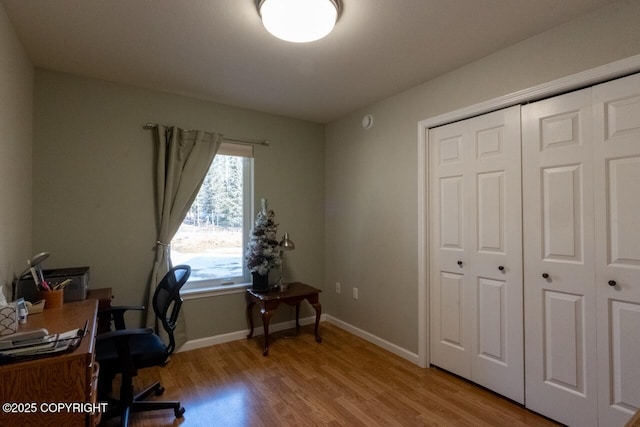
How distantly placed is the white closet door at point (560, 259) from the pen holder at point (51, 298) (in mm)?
2990

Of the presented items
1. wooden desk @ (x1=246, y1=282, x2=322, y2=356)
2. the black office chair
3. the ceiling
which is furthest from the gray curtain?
wooden desk @ (x1=246, y1=282, x2=322, y2=356)

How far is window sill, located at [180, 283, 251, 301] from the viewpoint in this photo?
3006 millimetres

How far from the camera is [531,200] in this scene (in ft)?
6.66

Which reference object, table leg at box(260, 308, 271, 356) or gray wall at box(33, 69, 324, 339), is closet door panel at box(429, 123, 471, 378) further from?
gray wall at box(33, 69, 324, 339)

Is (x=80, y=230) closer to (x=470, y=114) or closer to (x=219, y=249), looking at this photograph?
(x=219, y=249)

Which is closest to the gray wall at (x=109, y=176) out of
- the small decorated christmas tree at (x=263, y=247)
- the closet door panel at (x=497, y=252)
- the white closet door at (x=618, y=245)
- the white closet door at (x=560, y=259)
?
the small decorated christmas tree at (x=263, y=247)

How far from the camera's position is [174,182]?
2.87 meters

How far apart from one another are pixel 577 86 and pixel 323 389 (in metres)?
2.62

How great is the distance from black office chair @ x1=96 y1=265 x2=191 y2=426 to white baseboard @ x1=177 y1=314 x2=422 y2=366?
0.80 meters

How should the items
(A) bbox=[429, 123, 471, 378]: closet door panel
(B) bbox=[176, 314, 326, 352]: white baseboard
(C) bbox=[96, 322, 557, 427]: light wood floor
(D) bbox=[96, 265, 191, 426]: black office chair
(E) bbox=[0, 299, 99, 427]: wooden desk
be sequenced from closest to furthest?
(E) bbox=[0, 299, 99, 427]: wooden desk < (D) bbox=[96, 265, 191, 426]: black office chair < (C) bbox=[96, 322, 557, 427]: light wood floor < (A) bbox=[429, 123, 471, 378]: closet door panel < (B) bbox=[176, 314, 326, 352]: white baseboard

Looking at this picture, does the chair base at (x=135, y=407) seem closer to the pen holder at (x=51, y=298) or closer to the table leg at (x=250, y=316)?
the pen holder at (x=51, y=298)

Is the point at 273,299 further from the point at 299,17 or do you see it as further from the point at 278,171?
the point at 299,17

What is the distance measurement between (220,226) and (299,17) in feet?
7.33

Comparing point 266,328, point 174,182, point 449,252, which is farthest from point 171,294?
point 449,252
